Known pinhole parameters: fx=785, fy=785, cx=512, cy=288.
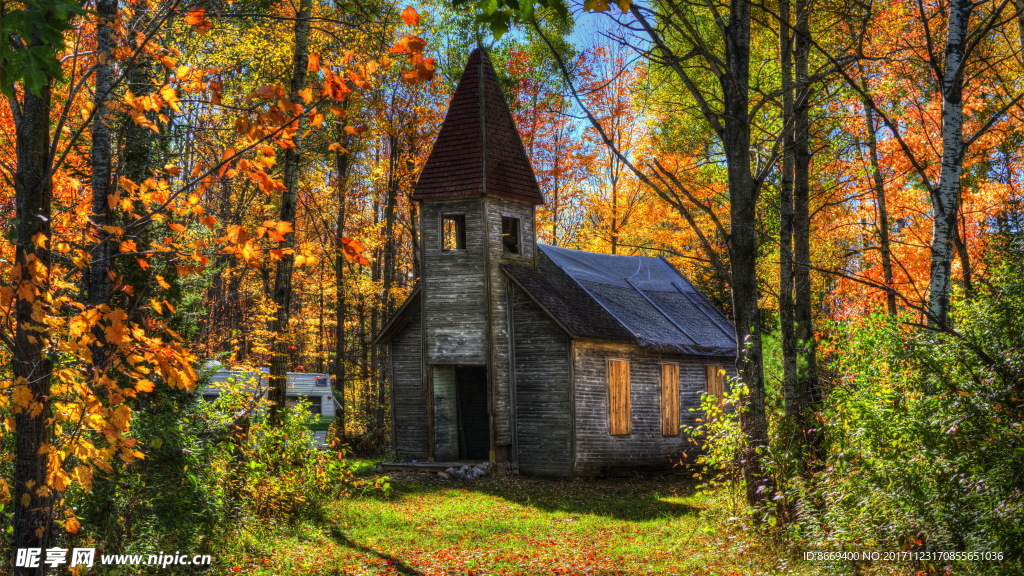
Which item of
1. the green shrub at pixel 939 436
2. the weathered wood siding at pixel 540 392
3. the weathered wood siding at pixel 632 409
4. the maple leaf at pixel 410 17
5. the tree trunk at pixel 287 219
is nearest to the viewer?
the maple leaf at pixel 410 17

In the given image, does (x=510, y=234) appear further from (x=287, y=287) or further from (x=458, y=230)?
(x=287, y=287)

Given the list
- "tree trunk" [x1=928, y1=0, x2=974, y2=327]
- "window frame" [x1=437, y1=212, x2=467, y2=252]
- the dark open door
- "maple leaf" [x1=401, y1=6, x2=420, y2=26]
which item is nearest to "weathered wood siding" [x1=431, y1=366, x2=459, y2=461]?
the dark open door

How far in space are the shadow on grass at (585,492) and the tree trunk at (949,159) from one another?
7571 millimetres

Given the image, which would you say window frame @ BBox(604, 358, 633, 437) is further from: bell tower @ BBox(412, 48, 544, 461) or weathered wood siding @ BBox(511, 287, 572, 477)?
bell tower @ BBox(412, 48, 544, 461)

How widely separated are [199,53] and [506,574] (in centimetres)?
1369

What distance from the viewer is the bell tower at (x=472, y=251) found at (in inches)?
770

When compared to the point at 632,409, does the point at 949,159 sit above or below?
above

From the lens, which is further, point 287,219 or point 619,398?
point 619,398

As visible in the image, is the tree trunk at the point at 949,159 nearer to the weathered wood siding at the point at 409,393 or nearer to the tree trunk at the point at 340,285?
the weathered wood siding at the point at 409,393

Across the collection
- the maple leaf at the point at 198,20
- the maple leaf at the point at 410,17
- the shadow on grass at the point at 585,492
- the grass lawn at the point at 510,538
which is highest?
the maple leaf at the point at 198,20

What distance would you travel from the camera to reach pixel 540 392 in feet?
63.9

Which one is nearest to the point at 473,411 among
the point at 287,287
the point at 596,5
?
the point at 287,287

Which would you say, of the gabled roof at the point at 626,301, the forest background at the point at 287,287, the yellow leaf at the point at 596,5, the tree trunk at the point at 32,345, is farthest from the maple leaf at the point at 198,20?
the gabled roof at the point at 626,301

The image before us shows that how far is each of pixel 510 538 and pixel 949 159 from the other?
7673 millimetres
